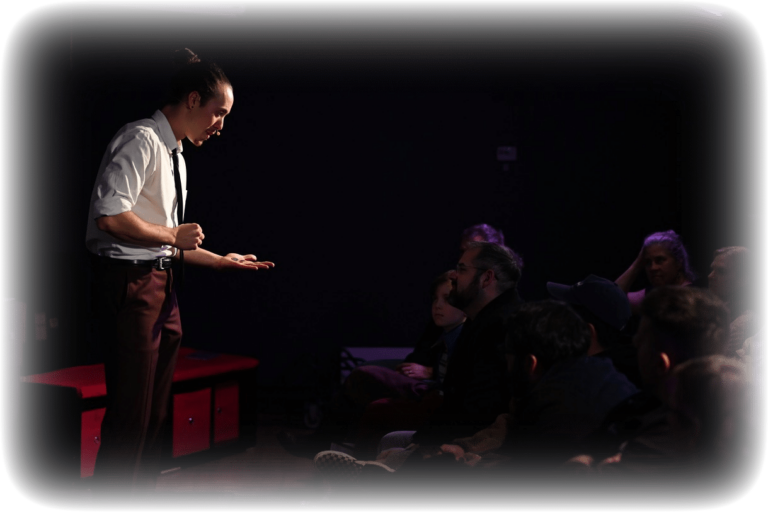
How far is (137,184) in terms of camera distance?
9.18 ft

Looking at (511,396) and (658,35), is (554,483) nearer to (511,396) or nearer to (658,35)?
(511,396)

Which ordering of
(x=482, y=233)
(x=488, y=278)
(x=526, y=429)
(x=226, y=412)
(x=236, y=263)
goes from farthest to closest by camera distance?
(x=482, y=233), (x=226, y=412), (x=488, y=278), (x=236, y=263), (x=526, y=429)

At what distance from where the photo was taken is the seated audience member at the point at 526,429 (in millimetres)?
2564

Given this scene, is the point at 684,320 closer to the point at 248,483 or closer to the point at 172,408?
the point at 248,483

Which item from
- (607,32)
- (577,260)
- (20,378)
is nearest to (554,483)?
(607,32)

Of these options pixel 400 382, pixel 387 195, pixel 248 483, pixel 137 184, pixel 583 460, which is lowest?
pixel 248 483

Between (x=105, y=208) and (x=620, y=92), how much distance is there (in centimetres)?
352

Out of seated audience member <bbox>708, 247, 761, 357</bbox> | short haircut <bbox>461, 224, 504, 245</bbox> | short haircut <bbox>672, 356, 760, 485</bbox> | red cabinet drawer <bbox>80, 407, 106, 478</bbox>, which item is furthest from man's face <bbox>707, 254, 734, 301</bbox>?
red cabinet drawer <bbox>80, 407, 106, 478</bbox>

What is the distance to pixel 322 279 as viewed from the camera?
5539 mm

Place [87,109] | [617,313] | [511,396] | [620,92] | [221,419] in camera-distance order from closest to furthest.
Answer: [511,396] < [617,313] < [221,419] < [87,109] < [620,92]

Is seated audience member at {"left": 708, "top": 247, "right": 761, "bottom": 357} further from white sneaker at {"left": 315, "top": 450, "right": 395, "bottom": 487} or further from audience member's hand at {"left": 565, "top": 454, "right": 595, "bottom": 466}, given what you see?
white sneaker at {"left": 315, "top": 450, "right": 395, "bottom": 487}

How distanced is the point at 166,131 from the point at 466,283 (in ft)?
4.21

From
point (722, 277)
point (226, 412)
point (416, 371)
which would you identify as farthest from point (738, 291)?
point (226, 412)

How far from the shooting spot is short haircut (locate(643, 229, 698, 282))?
3.60 metres
